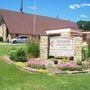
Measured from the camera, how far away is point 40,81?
1108 centimetres

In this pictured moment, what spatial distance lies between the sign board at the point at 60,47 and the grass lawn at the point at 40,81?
4196 mm

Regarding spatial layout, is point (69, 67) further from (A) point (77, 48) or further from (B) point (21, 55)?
(B) point (21, 55)

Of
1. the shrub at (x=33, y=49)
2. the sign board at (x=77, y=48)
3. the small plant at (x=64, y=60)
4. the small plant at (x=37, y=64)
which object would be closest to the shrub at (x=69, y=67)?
the small plant at (x=37, y=64)

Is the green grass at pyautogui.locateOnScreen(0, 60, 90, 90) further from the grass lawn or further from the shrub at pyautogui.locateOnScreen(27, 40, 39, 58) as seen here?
the shrub at pyautogui.locateOnScreen(27, 40, 39, 58)

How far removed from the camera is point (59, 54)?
1694cm

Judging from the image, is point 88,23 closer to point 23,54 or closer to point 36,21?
point 36,21

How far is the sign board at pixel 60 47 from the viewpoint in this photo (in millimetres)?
16750

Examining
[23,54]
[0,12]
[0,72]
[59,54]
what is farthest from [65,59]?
[0,12]

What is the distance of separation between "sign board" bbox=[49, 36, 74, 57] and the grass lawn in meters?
4.20

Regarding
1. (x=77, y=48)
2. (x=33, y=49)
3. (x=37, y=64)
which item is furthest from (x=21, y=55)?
(x=77, y=48)

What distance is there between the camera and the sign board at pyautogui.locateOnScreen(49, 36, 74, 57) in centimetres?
1675

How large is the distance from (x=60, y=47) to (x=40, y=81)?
19.9 ft

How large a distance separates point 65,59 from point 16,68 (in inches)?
132

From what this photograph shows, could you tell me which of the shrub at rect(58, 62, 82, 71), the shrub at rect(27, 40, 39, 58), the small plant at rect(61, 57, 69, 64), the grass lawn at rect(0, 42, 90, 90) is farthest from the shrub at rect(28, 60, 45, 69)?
the shrub at rect(27, 40, 39, 58)
